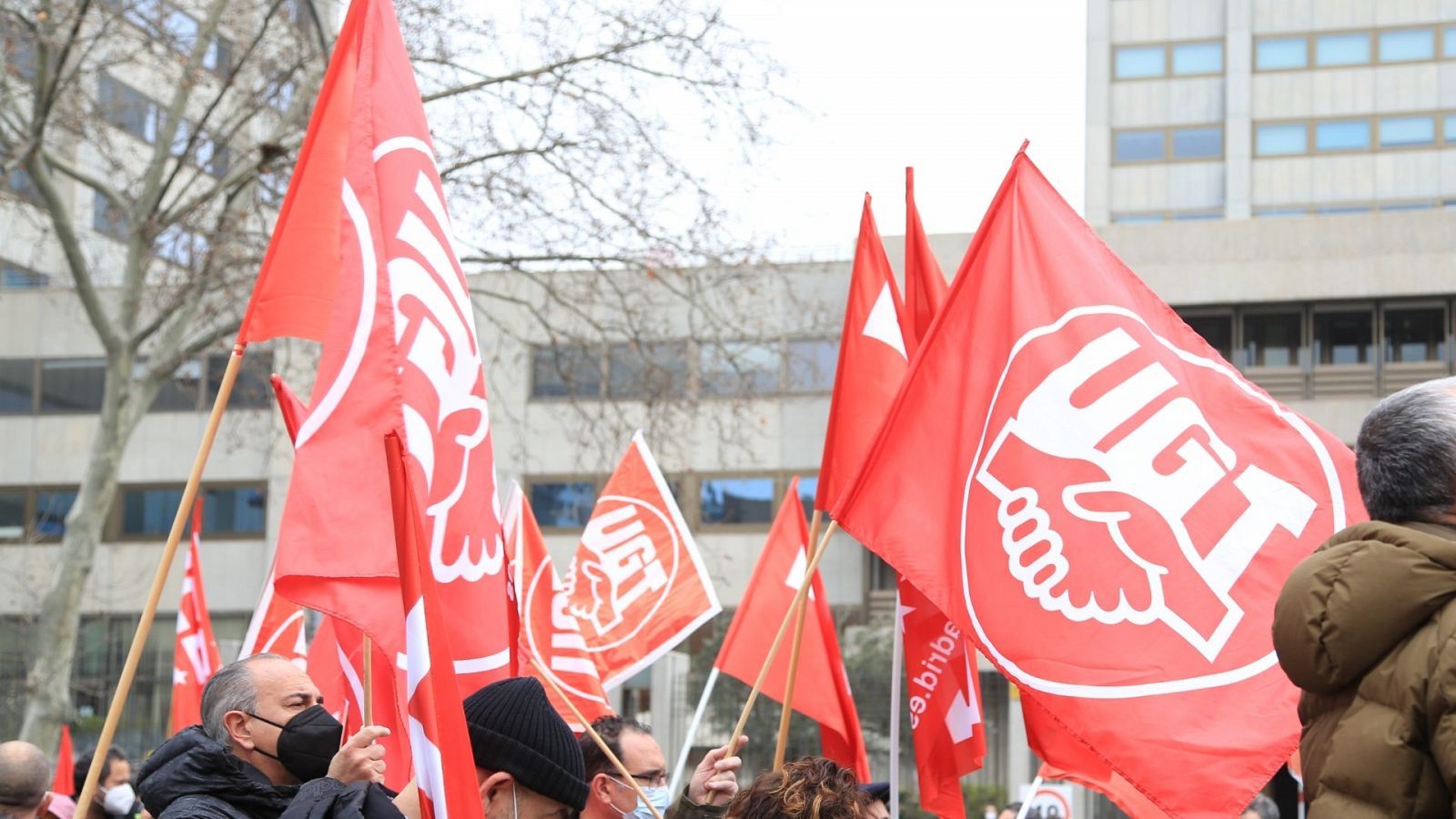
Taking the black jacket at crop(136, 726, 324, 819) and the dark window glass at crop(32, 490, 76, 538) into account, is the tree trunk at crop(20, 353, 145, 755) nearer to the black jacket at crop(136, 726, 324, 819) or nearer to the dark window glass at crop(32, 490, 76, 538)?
the black jacket at crop(136, 726, 324, 819)

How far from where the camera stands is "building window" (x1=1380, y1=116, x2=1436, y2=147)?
39344 millimetres

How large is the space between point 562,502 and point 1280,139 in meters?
18.1

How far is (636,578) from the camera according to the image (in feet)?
34.1

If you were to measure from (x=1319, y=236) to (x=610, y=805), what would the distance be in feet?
99.0

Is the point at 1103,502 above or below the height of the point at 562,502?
above

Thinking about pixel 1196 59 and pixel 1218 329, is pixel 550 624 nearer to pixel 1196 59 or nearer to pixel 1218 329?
pixel 1218 329

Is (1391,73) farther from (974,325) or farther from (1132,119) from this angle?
(974,325)

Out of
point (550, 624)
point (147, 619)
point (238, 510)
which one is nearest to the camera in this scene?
point (147, 619)

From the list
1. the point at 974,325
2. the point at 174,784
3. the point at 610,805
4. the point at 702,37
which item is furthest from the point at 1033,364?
the point at 702,37

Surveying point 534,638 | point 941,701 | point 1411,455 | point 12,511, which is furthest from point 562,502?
point 1411,455

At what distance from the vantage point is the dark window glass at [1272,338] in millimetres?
33312

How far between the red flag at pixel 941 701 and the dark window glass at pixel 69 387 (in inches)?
1322

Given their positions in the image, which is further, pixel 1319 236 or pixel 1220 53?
pixel 1220 53

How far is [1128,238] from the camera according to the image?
33.1 meters
